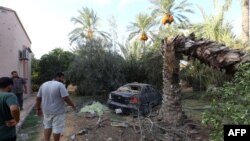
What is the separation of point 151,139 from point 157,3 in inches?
1010

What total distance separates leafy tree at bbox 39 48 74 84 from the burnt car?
60.0 feet

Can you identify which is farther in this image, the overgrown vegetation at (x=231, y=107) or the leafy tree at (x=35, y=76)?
the leafy tree at (x=35, y=76)

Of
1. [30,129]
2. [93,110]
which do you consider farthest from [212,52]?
[93,110]

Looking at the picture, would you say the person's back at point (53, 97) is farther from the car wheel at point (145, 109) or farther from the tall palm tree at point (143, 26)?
the tall palm tree at point (143, 26)

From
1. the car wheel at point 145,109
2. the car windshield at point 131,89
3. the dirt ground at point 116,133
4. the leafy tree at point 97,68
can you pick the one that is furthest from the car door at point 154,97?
the leafy tree at point 97,68

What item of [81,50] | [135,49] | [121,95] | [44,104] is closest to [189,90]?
[135,49]

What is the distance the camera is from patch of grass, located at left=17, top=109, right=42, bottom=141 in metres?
10.5

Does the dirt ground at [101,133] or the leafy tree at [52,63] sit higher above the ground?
the leafy tree at [52,63]

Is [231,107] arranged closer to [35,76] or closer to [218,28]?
[218,28]

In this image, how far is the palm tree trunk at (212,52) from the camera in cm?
813

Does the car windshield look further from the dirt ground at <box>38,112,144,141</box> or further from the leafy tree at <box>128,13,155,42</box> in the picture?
the leafy tree at <box>128,13,155,42</box>

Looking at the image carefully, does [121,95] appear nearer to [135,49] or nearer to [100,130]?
[100,130]

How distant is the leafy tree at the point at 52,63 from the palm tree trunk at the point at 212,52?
23.9m

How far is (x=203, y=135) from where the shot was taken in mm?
10234
